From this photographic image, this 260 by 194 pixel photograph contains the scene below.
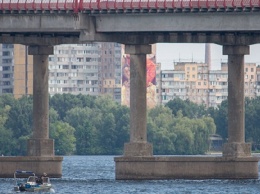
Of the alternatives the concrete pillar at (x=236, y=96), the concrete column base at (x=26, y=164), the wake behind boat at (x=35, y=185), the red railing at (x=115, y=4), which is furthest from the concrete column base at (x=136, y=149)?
the red railing at (x=115, y=4)

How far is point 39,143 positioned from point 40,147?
48 cm

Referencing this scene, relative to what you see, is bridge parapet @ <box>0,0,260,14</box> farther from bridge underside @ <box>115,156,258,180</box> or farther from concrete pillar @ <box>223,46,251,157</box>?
bridge underside @ <box>115,156,258,180</box>

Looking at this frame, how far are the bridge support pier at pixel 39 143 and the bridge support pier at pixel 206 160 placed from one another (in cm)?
969

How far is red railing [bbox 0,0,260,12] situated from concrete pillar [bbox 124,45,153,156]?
6.80m

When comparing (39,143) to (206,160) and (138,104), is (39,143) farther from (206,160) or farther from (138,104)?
(206,160)

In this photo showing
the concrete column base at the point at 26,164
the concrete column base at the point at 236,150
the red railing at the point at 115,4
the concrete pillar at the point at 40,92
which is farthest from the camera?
the concrete pillar at the point at 40,92

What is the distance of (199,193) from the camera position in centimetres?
14612

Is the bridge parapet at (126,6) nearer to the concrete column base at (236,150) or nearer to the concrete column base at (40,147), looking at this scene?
the concrete column base at (236,150)

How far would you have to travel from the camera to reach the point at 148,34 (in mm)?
162875

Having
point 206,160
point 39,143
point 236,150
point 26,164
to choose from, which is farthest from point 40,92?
point 236,150

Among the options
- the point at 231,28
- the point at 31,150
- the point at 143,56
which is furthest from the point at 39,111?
the point at 231,28

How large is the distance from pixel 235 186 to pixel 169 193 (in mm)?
8141

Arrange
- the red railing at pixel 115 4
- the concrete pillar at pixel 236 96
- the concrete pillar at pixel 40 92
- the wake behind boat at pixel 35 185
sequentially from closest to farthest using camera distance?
the wake behind boat at pixel 35 185, the red railing at pixel 115 4, the concrete pillar at pixel 236 96, the concrete pillar at pixel 40 92

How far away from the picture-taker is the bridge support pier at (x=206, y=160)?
161 metres
